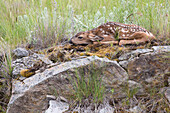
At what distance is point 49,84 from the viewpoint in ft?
7.45

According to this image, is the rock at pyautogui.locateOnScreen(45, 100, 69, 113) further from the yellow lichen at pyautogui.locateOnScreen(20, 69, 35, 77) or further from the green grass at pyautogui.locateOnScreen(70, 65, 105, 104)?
the yellow lichen at pyautogui.locateOnScreen(20, 69, 35, 77)

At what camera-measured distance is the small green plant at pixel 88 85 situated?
7.15 feet

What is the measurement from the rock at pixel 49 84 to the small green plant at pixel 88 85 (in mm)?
64

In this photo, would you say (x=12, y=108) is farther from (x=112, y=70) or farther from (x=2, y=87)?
(x=112, y=70)

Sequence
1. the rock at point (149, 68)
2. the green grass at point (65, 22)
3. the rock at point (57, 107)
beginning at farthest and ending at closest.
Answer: the green grass at point (65, 22) → the rock at point (149, 68) → the rock at point (57, 107)

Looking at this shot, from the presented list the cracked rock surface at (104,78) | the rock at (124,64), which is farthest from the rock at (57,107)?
the rock at (124,64)

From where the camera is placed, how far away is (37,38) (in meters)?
3.44

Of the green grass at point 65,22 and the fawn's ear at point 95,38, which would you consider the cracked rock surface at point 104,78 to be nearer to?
the fawn's ear at point 95,38

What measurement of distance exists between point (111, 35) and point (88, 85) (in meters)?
1.26

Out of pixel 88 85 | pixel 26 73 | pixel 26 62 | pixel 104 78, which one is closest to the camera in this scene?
pixel 88 85

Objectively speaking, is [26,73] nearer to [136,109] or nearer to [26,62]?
[26,62]

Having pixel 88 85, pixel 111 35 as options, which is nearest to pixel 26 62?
pixel 88 85

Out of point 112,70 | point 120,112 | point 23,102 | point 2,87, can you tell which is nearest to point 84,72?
point 112,70

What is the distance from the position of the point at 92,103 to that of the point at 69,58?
785 millimetres
